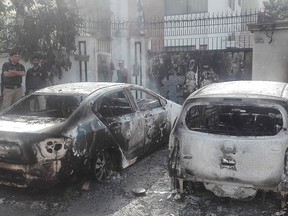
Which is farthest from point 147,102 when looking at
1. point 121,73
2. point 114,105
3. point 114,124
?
point 121,73

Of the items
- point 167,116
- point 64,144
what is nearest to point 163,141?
point 167,116

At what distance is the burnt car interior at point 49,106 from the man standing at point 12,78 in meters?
3.06

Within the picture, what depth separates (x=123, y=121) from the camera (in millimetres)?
5324

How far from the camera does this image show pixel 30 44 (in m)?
9.80

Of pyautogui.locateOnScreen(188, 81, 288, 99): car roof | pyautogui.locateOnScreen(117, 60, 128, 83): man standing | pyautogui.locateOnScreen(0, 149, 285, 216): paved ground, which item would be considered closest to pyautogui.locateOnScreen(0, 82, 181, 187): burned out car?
pyautogui.locateOnScreen(0, 149, 285, 216): paved ground

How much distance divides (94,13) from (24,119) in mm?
9417

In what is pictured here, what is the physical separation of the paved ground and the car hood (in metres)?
0.93

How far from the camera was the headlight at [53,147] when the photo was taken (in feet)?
14.1

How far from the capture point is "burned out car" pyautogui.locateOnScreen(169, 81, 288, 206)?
154 inches

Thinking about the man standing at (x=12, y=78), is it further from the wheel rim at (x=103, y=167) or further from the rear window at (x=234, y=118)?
the rear window at (x=234, y=118)

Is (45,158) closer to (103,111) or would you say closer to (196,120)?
(103,111)

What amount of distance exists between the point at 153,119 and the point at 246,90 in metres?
2.09

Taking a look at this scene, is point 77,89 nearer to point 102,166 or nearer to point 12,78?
point 102,166

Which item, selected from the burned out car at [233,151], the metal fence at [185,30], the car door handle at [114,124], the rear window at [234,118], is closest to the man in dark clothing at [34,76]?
the metal fence at [185,30]
